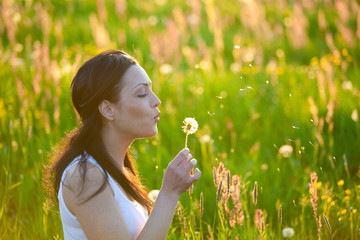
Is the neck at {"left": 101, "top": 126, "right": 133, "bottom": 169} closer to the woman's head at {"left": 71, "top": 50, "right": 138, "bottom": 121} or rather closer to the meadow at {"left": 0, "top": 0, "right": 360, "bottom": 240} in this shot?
the woman's head at {"left": 71, "top": 50, "right": 138, "bottom": 121}

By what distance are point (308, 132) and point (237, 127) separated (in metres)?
0.56

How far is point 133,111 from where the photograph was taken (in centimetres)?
201

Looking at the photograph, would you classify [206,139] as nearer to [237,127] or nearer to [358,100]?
[237,127]

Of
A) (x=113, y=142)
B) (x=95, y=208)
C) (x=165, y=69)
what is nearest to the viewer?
(x=95, y=208)

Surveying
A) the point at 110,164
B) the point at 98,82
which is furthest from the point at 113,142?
the point at 98,82

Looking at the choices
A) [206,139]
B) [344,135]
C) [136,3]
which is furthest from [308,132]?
[136,3]

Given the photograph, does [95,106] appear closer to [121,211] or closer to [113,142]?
[113,142]

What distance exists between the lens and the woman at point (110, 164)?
71.9 inches

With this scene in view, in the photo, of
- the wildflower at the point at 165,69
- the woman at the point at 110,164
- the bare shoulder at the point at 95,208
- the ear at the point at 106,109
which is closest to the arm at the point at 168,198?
the woman at the point at 110,164

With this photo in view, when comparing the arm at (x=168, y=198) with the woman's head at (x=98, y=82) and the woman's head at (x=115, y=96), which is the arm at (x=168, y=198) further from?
the woman's head at (x=98, y=82)

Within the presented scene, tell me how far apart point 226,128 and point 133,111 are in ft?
6.73

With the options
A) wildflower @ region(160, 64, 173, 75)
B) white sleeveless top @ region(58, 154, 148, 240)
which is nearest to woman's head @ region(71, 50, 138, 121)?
white sleeveless top @ region(58, 154, 148, 240)

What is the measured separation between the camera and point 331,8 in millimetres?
6852

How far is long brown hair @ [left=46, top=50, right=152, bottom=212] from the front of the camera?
6.51 feet
